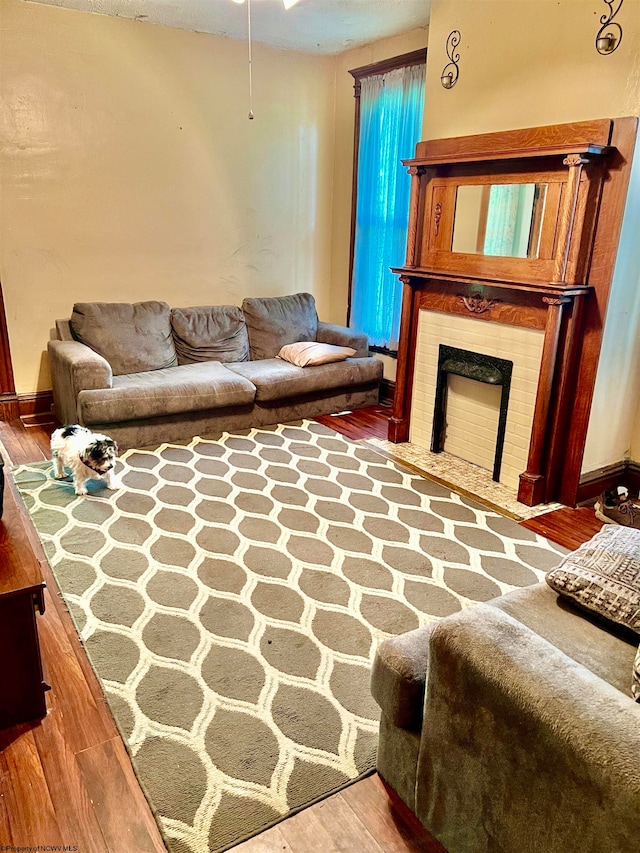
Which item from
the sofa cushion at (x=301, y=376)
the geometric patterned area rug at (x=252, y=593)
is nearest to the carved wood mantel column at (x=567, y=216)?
the geometric patterned area rug at (x=252, y=593)

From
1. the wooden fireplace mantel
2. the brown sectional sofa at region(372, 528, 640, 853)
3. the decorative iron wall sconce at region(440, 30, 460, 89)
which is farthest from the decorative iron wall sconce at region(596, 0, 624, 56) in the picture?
the brown sectional sofa at region(372, 528, 640, 853)

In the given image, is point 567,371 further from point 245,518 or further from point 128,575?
point 128,575

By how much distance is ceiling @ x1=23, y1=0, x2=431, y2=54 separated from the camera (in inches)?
156

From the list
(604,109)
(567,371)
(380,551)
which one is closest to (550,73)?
(604,109)

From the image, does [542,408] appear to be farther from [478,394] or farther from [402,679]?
[402,679]

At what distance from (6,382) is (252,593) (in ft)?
9.90

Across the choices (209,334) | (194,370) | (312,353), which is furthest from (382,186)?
(194,370)

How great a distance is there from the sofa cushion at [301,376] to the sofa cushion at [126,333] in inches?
22.4

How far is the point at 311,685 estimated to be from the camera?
6.78 ft

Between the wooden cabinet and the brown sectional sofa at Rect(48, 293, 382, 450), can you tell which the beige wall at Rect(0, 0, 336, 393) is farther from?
the wooden cabinet

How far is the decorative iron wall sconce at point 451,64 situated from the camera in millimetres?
3635

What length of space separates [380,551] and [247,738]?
1.26 meters

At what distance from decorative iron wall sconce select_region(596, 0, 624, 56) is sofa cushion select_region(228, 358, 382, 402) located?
→ 2.62m

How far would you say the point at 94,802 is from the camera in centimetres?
163
